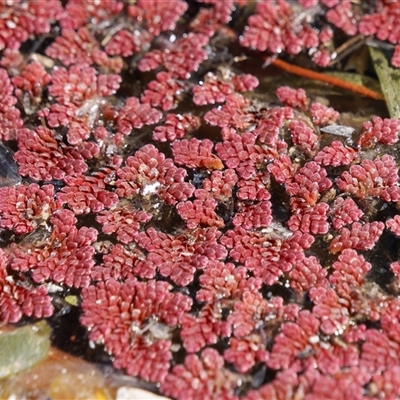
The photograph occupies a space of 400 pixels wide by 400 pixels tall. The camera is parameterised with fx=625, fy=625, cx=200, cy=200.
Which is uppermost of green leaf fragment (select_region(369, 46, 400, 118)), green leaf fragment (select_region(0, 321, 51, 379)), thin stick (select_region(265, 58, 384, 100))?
green leaf fragment (select_region(369, 46, 400, 118))

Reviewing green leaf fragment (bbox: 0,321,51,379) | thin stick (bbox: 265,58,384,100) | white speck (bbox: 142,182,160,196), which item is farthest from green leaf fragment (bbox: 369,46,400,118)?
green leaf fragment (bbox: 0,321,51,379)

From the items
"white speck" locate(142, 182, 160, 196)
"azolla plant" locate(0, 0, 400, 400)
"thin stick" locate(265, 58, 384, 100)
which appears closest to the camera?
"azolla plant" locate(0, 0, 400, 400)

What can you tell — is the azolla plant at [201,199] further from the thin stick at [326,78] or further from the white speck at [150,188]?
the thin stick at [326,78]

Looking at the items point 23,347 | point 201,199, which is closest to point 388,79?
point 201,199

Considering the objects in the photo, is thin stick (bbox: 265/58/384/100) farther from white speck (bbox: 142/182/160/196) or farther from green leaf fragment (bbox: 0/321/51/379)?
green leaf fragment (bbox: 0/321/51/379)

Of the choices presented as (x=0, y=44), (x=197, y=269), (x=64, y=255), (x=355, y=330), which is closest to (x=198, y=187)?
(x=197, y=269)

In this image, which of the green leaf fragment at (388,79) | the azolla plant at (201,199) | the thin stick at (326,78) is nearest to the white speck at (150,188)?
the azolla plant at (201,199)
